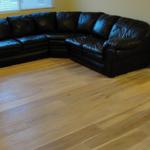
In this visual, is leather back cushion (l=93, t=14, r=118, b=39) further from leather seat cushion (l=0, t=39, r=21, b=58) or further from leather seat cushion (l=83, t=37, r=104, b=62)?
leather seat cushion (l=0, t=39, r=21, b=58)

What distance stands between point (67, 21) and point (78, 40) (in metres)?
0.90

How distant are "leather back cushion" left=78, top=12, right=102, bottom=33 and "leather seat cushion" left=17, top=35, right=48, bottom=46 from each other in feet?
2.77

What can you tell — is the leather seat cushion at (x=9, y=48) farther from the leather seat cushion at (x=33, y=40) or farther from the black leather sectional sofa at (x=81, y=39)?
the leather seat cushion at (x=33, y=40)

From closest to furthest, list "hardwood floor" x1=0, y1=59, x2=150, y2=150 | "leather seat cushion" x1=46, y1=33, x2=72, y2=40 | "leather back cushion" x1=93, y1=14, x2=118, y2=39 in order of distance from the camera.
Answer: "hardwood floor" x1=0, y1=59, x2=150, y2=150
"leather back cushion" x1=93, y1=14, x2=118, y2=39
"leather seat cushion" x1=46, y1=33, x2=72, y2=40

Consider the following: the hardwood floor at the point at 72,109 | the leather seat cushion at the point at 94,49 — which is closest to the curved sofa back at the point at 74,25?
the leather seat cushion at the point at 94,49

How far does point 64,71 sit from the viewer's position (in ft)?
14.6

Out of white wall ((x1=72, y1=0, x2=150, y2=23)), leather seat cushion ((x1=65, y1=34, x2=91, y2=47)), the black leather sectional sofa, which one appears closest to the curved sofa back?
the black leather sectional sofa

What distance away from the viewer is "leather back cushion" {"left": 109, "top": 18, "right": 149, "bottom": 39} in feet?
14.2

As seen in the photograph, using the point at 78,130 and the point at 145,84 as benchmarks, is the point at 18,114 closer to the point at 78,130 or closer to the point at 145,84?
the point at 78,130

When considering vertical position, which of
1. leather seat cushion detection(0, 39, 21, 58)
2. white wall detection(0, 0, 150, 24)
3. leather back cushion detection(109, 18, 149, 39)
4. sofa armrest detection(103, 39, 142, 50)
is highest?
white wall detection(0, 0, 150, 24)

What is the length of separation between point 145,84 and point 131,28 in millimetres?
1099

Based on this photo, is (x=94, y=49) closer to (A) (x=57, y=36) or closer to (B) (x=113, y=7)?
(A) (x=57, y=36)

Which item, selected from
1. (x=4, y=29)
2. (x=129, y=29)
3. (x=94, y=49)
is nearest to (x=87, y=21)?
(x=129, y=29)

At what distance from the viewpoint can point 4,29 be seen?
4961mm
